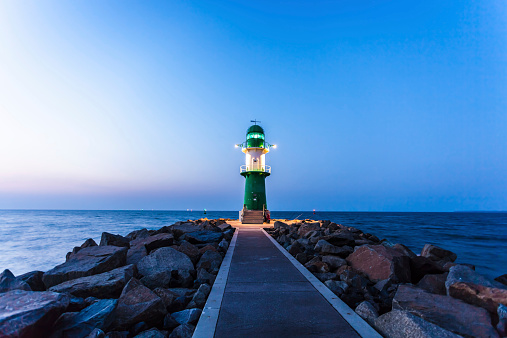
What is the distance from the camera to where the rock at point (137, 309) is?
3.39 m

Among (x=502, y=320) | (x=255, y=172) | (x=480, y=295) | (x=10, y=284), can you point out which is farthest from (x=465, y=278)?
(x=255, y=172)

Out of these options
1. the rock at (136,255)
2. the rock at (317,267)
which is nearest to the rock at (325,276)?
the rock at (317,267)

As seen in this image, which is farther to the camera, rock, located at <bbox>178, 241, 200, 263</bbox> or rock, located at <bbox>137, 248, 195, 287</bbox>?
rock, located at <bbox>178, 241, 200, 263</bbox>

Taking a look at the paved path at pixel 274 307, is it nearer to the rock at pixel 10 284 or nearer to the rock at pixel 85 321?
the rock at pixel 85 321

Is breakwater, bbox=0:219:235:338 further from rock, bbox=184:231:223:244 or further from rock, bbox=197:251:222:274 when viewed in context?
rock, bbox=184:231:223:244

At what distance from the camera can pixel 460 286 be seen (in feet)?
12.4

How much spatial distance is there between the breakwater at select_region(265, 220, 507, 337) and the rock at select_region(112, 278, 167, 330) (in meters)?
2.57

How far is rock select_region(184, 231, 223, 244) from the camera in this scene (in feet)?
27.9

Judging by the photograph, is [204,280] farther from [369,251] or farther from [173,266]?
[369,251]

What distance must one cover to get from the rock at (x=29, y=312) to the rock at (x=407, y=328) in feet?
11.5

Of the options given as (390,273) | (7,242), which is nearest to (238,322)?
(390,273)

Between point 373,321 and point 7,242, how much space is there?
3143 cm

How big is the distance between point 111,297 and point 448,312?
186 inches

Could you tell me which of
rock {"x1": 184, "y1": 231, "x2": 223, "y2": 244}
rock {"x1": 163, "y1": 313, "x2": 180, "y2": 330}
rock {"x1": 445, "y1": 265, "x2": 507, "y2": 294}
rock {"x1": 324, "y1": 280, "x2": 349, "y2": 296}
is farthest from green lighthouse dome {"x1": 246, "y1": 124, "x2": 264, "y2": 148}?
rock {"x1": 163, "y1": 313, "x2": 180, "y2": 330}
